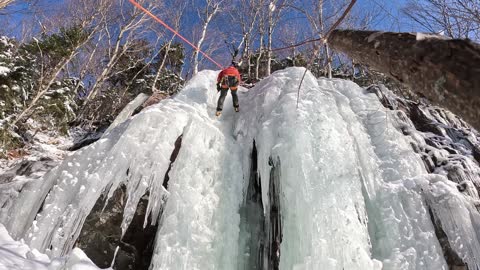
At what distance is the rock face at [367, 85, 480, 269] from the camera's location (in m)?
4.45

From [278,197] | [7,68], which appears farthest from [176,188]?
[7,68]

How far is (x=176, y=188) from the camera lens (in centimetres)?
420

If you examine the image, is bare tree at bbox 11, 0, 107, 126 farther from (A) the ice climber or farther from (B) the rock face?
(B) the rock face

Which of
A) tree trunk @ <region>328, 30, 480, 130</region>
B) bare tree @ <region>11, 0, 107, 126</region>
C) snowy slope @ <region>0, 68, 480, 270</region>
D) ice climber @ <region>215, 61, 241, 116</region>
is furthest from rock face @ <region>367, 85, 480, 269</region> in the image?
bare tree @ <region>11, 0, 107, 126</region>

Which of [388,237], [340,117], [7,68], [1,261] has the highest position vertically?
[7,68]

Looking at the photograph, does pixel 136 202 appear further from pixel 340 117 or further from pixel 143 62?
pixel 143 62

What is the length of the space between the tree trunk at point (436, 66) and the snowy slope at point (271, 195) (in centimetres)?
245

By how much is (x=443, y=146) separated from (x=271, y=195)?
11.3 feet

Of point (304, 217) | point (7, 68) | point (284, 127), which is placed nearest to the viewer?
point (304, 217)

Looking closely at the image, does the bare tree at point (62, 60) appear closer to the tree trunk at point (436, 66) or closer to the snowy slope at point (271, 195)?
the snowy slope at point (271, 195)

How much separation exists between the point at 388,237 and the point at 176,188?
2.59 m

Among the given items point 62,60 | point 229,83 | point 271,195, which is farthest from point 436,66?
point 62,60

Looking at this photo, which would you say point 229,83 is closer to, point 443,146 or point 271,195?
point 271,195

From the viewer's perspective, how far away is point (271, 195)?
418cm
